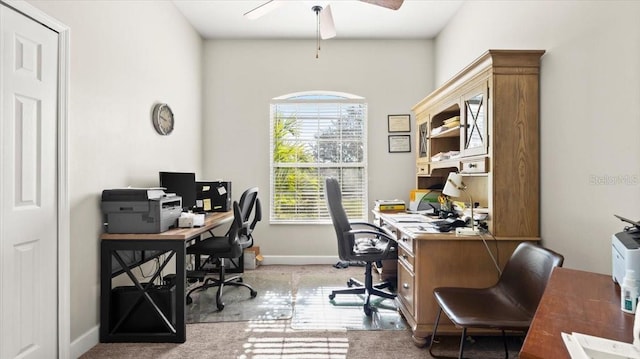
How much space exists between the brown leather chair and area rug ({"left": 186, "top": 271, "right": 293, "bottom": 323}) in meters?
1.40

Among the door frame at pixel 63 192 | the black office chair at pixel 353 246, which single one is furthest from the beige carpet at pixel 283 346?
the black office chair at pixel 353 246

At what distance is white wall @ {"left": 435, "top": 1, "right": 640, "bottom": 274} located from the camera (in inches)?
63.8

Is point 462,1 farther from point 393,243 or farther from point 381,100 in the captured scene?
point 393,243

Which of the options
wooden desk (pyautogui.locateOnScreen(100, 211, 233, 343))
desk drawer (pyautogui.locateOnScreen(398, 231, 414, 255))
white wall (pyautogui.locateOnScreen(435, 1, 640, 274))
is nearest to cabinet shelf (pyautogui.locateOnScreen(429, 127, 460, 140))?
white wall (pyautogui.locateOnScreen(435, 1, 640, 274))

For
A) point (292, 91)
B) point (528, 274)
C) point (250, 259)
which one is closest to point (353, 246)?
point (528, 274)

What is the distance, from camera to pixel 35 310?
1.87 metres

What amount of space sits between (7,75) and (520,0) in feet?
10.7

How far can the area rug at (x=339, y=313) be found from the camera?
8.59 ft

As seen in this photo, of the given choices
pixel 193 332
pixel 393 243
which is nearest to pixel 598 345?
pixel 393 243

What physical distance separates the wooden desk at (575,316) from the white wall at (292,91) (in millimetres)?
3076

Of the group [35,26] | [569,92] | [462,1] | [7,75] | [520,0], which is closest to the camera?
[7,75]

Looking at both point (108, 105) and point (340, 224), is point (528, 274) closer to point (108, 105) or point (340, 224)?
point (340, 224)

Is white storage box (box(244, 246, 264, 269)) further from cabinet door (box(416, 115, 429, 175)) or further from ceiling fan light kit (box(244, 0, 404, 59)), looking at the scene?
ceiling fan light kit (box(244, 0, 404, 59))

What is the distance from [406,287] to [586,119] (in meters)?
1.61
